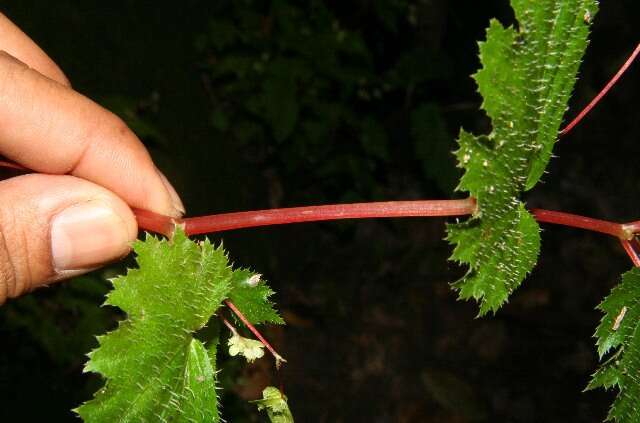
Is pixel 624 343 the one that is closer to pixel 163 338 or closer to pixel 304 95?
pixel 163 338

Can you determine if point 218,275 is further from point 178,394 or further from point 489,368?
point 489,368

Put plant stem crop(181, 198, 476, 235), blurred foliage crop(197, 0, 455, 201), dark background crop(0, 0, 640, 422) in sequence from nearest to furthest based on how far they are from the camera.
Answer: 1. plant stem crop(181, 198, 476, 235)
2. dark background crop(0, 0, 640, 422)
3. blurred foliage crop(197, 0, 455, 201)

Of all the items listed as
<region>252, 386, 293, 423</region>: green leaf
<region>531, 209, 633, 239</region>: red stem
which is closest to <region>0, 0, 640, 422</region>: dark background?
→ <region>252, 386, 293, 423</region>: green leaf

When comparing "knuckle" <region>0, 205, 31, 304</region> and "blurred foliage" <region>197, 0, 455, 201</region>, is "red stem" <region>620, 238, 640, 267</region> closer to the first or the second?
"knuckle" <region>0, 205, 31, 304</region>

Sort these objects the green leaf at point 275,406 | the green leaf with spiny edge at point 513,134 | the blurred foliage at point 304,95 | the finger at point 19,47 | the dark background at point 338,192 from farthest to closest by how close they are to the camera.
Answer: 1. the blurred foliage at point 304,95
2. the dark background at point 338,192
3. the finger at point 19,47
4. the green leaf at point 275,406
5. the green leaf with spiny edge at point 513,134

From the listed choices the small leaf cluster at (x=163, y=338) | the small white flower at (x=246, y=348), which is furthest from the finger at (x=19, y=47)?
the small white flower at (x=246, y=348)

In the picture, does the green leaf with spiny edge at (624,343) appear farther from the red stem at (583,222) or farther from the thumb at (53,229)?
the thumb at (53,229)

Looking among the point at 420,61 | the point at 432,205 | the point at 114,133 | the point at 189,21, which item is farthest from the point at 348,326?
the point at 432,205
